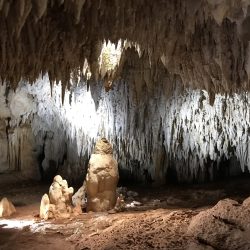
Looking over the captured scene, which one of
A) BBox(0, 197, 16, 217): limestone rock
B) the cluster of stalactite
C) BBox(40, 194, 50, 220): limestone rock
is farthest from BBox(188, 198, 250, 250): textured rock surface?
BBox(0, 197, 16, 217): limestone rock

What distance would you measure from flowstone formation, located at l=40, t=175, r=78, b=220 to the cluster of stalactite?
77.0 inches

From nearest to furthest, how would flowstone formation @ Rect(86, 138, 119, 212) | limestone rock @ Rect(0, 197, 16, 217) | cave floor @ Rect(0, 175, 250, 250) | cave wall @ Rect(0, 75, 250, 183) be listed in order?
cave floor @ Rect(0, 175, 250, 250), flowstone formation @ Rect(86, 138, 119, 212), limestone rock @ Rect(0, 197, 16, 217), cave wall @ Rect(0, 75, 250, 183)

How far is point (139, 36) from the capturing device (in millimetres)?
6578

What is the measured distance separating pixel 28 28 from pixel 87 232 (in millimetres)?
2943

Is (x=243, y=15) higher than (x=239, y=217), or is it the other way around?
(x=243, y=15)

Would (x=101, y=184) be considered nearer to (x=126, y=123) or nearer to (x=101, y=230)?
(x=101, y=230)

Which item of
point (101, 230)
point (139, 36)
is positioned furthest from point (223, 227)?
point (139, 36)

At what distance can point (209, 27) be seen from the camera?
6547 mm

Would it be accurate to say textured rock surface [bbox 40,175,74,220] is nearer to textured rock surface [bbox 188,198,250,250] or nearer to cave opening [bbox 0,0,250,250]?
cave opening [bbox 0,0,250,250]

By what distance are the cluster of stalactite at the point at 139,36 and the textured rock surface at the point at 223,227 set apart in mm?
2349

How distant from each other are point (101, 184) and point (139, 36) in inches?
110

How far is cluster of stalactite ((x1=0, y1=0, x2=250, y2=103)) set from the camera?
544cm

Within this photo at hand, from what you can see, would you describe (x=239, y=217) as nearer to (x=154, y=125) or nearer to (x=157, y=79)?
(x=157, y=79)

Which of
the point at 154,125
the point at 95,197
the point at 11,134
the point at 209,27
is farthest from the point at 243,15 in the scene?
the point at 11,134
